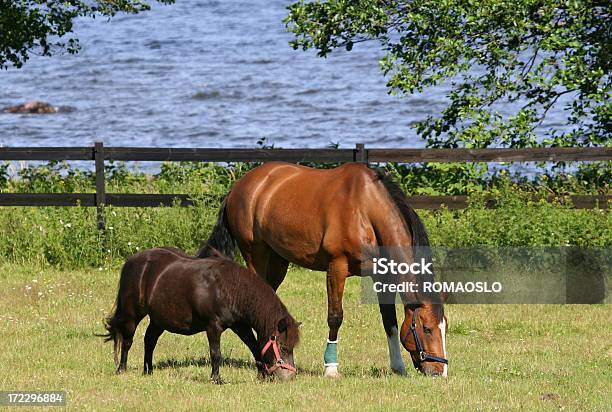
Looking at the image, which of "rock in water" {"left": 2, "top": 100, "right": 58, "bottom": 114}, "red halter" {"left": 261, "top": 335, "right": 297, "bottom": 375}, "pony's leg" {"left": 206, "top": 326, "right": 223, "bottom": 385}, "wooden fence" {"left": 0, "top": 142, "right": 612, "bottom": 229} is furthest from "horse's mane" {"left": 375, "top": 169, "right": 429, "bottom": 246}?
"rock in water" {"left": 2, "top": 100, "right": 58, "bottom": 114}

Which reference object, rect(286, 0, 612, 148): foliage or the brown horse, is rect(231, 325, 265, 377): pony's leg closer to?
the brown horse

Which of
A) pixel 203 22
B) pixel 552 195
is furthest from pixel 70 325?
pixel 203 22

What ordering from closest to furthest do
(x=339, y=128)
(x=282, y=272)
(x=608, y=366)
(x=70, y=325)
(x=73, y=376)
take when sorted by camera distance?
(x=73, y=376), (x=608, y=366), (x=282, y=272), (x=70, y=325), (x=339, y=128)

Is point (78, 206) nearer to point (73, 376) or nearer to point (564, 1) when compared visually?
point (73, 376)

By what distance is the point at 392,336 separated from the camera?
9.98m

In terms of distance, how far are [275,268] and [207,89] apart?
52.7 meters

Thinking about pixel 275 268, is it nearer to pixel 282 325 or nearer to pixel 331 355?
pixel 331 355

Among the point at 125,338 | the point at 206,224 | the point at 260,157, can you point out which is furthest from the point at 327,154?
the point at 125,338

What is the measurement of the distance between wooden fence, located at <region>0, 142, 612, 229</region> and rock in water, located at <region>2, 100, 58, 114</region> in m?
40.6

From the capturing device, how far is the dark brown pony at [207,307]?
30.0 feet

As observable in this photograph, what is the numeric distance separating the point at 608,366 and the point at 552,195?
571 centimetres

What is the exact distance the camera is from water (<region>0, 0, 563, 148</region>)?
157 feet

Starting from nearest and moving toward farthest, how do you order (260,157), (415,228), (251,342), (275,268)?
(251,342)
(415,228)
(275,268)
(260,157)

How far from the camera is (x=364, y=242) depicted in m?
9.73
